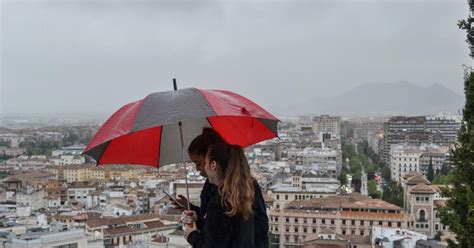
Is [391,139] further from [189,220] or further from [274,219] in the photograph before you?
[189,220]

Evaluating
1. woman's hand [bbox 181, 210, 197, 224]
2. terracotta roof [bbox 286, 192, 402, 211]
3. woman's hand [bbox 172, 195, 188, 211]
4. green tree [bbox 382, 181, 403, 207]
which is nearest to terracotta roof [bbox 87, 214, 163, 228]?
terracotta roof [bbox 286, 192, 402, 211]

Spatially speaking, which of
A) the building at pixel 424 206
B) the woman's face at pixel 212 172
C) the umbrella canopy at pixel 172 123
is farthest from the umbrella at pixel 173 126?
the building at pixel 424 206

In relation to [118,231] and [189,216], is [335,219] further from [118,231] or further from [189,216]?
[189,216]

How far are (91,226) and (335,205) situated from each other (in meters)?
7.66

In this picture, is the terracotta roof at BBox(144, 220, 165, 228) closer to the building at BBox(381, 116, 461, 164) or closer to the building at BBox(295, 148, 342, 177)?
the building at BBox(295, 148, 342, 177)

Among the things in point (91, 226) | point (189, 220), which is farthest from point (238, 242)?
point (91, 226)

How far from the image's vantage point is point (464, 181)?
148 inches

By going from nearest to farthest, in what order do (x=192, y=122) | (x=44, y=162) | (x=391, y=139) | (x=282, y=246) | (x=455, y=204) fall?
(x=192, y=122) < (x=455, y=204) < (x=282, y=246) < (x=44, y=162) < (x=391, y=139)

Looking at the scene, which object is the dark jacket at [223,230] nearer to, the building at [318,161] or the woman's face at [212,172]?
the woman's face at [212,172]

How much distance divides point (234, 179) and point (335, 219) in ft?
55.9

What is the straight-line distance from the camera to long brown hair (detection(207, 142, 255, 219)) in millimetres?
1676

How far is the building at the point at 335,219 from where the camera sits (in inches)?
703

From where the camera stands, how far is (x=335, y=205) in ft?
61.9

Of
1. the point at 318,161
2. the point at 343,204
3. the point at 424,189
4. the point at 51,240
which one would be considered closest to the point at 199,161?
the point at 51,240
